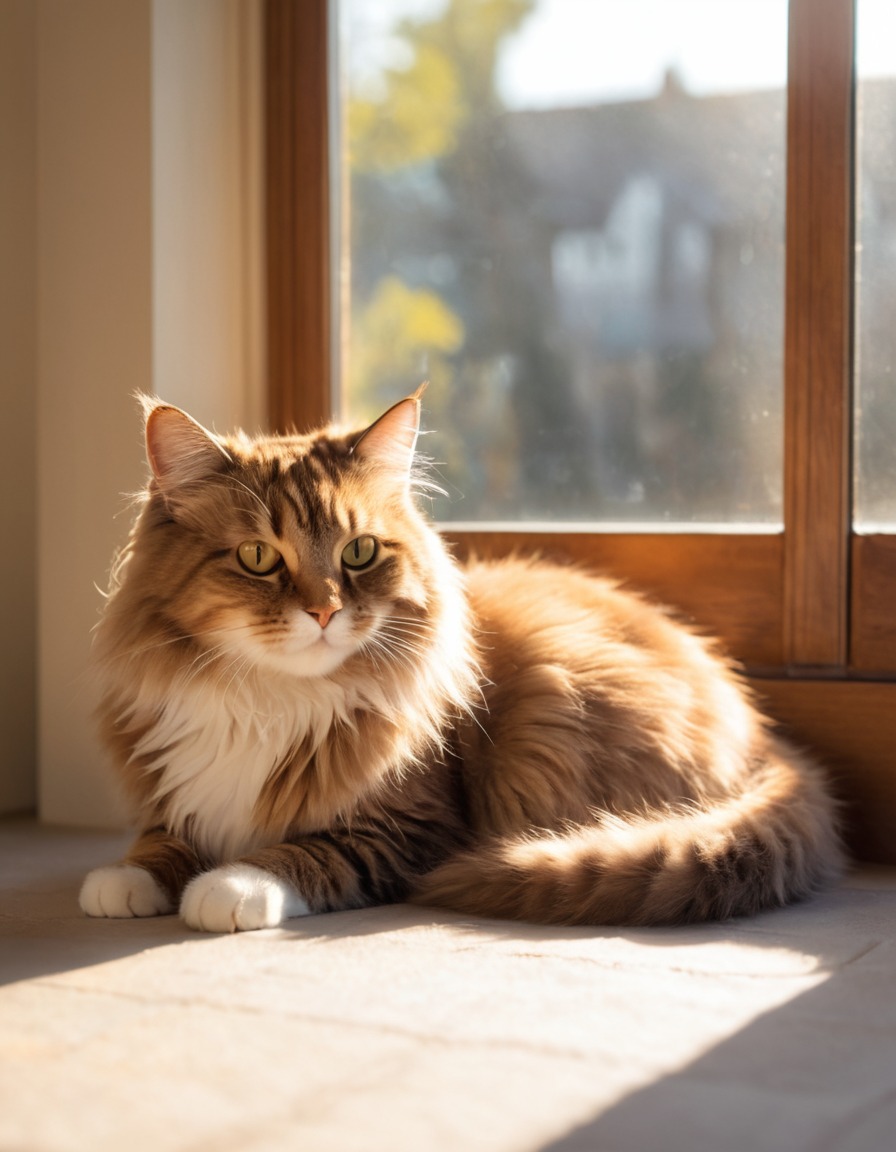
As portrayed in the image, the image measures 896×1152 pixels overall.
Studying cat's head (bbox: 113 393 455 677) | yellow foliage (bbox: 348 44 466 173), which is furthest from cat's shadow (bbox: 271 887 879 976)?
yellow foliage (bbox: 348 44 466 173)

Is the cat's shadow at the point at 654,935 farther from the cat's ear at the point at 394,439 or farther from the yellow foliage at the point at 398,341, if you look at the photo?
the yellow foliage at the point at 398,341

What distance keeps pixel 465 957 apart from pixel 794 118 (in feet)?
5.31

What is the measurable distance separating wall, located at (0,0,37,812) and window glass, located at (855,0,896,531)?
5.49 feet

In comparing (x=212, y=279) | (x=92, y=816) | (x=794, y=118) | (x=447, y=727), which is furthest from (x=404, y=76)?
(x=92, y=816)

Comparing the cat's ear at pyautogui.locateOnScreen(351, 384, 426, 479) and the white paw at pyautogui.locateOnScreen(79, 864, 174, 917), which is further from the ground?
the cat's ear at pyautogui.locateOnScreen(351, 384, 426, 479)

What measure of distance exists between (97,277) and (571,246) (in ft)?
3.08

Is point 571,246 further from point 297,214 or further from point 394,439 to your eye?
point 394,439

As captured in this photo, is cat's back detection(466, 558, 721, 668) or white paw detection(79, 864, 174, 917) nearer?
white paw detection(79, 864, 174, 917)

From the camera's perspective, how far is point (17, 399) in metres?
2.78

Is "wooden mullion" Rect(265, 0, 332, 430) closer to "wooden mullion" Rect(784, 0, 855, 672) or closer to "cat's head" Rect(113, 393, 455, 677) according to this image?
"cat's head" Rect(113, 393, 455, 677)

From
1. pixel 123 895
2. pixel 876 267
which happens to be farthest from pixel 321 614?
pixel 876 267

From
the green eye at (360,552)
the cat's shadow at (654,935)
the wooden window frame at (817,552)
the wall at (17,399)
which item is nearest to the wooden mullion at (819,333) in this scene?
the wooden window frame at (817,552)

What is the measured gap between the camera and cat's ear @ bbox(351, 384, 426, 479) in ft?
6.68

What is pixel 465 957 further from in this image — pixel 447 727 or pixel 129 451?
pixel 129 451
